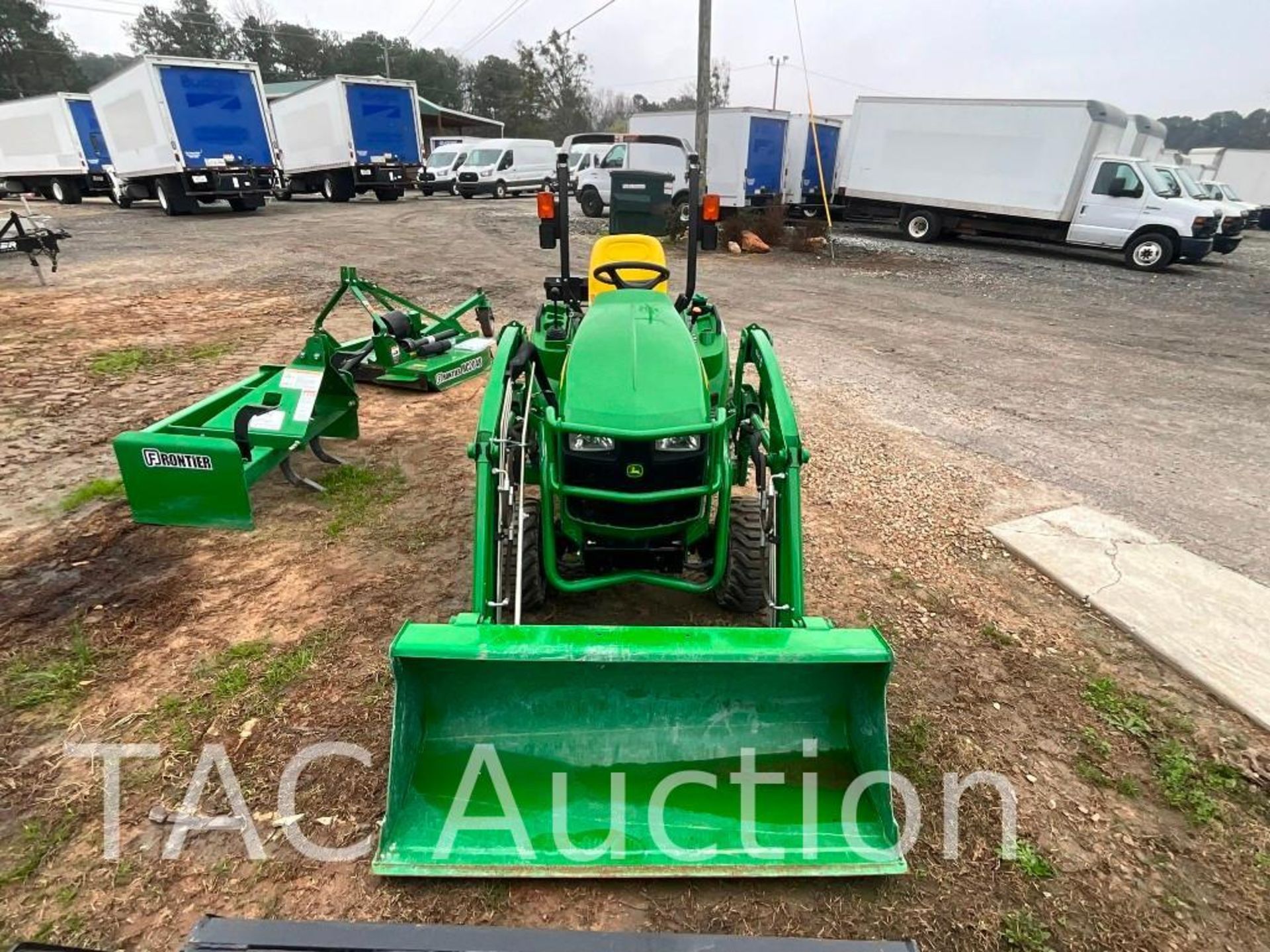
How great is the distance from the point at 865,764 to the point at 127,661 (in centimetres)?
292

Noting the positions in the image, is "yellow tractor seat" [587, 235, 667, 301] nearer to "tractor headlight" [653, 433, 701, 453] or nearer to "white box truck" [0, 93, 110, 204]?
"tractor headlight" [653, 433, 701, 453]

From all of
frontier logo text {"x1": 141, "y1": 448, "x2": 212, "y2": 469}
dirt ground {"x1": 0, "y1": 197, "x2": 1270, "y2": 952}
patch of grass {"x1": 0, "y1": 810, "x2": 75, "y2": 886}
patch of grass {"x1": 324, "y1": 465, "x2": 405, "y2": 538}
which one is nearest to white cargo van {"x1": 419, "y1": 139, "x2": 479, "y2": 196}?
dirt ground {"x1": 0, "y1": 197, "x2": 1270, "y2": 952}

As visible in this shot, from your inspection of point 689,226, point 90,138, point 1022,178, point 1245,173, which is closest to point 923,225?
point 1022,178

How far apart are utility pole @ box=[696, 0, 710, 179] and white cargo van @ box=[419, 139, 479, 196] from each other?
42.2 feet

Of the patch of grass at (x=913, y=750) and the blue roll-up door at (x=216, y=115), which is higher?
the blue roll-up door at (x=216, y=115)

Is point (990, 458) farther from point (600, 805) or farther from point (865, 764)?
point (600, 805)

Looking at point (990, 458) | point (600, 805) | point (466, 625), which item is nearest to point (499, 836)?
point (600, 805)

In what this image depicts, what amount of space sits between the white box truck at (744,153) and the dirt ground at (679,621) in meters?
11.6

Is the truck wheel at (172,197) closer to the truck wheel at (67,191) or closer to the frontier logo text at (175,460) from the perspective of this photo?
the truck wheel at (67,191)

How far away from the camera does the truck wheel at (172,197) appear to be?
1806cm

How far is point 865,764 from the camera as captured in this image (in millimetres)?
2275

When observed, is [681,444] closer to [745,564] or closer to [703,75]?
[745,564]

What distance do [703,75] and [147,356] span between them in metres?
12.1

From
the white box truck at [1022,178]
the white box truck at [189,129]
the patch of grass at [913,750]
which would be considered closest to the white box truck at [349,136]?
the white box truck at [189,129]
